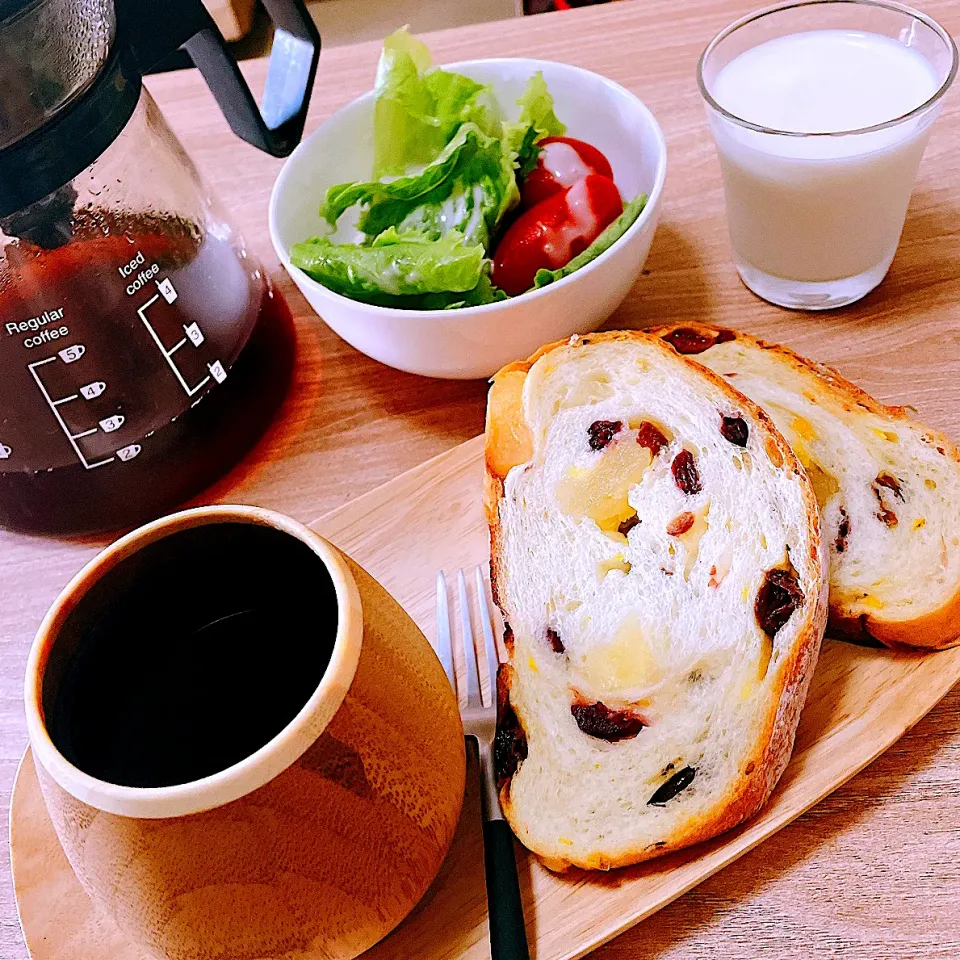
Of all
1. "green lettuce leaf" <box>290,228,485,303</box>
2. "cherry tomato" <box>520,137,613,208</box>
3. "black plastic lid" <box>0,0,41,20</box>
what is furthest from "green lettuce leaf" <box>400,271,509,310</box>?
"black plastic lid" <box>0,0,41,20</box>

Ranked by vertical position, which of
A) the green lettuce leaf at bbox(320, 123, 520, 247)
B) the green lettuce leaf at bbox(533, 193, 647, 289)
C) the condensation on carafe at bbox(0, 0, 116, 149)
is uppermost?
the condensation on carafe at bbox(0, 0, 116, 149)

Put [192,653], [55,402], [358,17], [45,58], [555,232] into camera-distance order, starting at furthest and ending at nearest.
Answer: [358,17]
[555,232]
[55,402]
[45,58]
[192,653]

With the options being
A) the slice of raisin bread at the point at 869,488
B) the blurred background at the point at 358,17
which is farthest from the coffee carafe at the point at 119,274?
the blurred background at the point at 358,17

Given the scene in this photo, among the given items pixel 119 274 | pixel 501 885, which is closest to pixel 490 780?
pixel 501 885

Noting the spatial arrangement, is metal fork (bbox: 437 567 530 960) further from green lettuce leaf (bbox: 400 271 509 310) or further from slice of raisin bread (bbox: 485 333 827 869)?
green lettuce leaf (bbox: 400 271 509 310)

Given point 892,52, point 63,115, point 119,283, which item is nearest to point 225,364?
point 119,283

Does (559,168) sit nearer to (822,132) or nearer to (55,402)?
(822,132)
